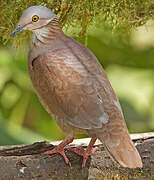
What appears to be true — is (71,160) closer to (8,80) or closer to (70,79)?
(70,79)

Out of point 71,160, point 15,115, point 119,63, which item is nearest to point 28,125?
point 15,115

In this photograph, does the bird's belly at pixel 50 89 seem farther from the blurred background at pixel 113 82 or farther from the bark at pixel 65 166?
the blurred background at pixel 113 82

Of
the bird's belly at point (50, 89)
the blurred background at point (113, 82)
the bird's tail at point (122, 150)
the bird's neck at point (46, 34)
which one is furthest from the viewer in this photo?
the blurred background at point (113, 82)

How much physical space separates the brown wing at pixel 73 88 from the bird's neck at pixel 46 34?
0.10m

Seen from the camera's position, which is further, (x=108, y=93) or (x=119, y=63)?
(x=119, y=63)

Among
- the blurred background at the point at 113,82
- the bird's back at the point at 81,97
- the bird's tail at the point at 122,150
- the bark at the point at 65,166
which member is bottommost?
the blurred background at the point at 113,82

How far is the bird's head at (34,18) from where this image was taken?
260cm

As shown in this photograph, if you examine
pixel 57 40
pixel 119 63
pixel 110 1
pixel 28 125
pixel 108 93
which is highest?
pixel 110 1

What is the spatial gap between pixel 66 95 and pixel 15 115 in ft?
7.80

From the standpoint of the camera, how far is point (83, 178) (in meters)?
2.75

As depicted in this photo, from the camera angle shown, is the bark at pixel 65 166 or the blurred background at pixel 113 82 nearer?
the bark at pixel 65 166

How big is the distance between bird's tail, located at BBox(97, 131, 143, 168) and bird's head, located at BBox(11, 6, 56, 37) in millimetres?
680

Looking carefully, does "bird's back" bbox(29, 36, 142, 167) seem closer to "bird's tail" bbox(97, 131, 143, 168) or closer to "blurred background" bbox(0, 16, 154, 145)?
"bird's tail" bbox(97, 131, 143, 168)

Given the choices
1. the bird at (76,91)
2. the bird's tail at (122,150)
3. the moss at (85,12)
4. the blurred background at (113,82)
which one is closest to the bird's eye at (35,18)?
the bird at (76,91)
